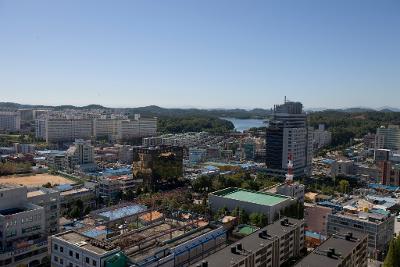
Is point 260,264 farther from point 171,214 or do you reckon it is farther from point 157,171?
point 157,171

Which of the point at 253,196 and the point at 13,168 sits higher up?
the point at 253,196

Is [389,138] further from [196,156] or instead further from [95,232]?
[95,232]

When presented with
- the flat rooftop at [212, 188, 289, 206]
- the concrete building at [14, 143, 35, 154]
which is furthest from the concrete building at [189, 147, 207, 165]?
the flat rooftop at [212, 188, 289, 206]

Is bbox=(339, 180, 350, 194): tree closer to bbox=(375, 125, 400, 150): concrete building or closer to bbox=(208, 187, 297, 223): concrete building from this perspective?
bbox=(208, 187, 297, 223): concrete building

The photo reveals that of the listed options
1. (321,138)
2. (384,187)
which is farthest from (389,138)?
(384,187)

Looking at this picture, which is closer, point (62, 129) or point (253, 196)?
point (253, 196)

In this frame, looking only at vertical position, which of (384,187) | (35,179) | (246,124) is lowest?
(35,179)
